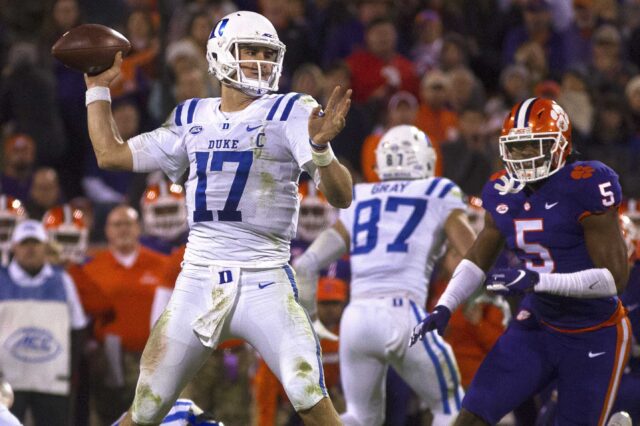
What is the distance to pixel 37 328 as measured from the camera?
8125mm

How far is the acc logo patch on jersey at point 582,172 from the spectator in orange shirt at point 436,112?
466cm

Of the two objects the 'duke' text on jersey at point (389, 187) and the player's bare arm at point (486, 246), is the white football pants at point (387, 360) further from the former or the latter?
the player's bare arm at point (486, 246)

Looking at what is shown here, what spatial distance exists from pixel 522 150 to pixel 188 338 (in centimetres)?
165

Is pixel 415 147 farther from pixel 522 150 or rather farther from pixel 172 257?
pixel 172 257

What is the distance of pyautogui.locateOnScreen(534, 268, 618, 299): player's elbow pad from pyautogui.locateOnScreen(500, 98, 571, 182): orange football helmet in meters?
0.46

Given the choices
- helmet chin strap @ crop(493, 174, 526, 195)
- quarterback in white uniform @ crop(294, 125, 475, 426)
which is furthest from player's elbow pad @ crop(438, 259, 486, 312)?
quarterback in white uniform @ crop(294, 125, 475, 426)

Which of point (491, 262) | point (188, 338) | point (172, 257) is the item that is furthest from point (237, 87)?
point (172, 257)

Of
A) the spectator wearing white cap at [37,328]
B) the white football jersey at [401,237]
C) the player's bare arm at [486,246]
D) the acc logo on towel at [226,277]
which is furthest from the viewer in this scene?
the spectator wearing white cap at [37,328]

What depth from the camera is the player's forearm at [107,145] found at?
5.33m

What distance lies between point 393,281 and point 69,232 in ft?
10.7

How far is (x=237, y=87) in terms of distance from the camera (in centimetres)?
530

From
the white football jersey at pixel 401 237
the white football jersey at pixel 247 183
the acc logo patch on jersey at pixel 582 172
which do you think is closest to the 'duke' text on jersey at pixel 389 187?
the white football jersey at pixel 401 237

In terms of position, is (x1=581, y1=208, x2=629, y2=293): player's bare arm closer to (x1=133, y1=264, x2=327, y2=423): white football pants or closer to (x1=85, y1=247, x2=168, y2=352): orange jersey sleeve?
(x1=133, y1=264, x2=327, y2=423): white football pants

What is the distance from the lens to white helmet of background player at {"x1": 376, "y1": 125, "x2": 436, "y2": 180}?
6.92 meters
